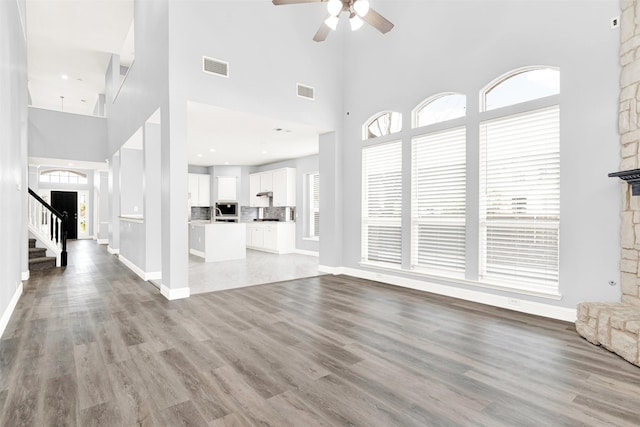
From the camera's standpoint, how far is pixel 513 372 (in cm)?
240

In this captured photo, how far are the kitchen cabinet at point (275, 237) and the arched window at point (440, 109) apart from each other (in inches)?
213

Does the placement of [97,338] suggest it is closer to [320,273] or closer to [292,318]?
[292,318]

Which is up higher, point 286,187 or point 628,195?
point 286,187

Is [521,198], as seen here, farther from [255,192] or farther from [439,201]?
[255,192]

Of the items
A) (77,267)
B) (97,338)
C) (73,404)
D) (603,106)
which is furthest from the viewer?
(77,267)

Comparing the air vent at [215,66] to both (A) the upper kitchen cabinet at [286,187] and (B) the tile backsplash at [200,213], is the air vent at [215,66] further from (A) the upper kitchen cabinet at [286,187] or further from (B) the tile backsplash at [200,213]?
(B) the tile backsplash at [200,213]

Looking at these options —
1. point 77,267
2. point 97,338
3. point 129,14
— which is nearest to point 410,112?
point 97,338

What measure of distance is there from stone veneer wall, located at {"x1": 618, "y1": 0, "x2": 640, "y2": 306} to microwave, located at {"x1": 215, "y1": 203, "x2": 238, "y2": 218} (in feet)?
33.6

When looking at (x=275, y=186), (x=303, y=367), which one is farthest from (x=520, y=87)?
(x=275, y=186)

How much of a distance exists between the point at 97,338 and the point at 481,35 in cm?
552

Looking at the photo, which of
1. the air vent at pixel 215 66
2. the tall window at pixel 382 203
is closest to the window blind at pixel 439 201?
the tall window at pixel 382 203

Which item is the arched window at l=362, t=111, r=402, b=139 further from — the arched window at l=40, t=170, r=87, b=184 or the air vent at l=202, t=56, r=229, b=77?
the arched window at l=40, t=170, r=87, b=184

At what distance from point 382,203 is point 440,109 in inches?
67.1

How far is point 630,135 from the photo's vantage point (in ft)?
10.1
